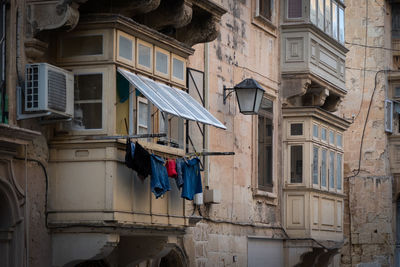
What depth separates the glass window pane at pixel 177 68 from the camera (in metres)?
14.5

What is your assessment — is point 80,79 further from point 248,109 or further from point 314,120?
point 314,120

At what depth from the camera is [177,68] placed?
14656 millimetres

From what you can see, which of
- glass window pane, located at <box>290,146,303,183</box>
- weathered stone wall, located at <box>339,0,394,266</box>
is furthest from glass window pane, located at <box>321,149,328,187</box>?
weathered stone wall, located at <box>339,0,394,266</box>

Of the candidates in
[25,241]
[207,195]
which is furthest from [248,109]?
[25,241]

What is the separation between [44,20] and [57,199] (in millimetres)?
2211

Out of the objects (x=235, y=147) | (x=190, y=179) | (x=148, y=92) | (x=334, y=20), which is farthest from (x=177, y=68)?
(x=334, y=20)

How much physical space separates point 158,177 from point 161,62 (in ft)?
6.14

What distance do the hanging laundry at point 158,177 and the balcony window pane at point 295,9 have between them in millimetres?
8197

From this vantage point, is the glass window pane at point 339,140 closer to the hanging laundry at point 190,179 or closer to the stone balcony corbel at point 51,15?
the hanging laundry at point 190,179

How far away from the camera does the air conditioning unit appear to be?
11.9m

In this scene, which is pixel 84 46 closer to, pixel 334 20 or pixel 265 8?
pixel 265 8

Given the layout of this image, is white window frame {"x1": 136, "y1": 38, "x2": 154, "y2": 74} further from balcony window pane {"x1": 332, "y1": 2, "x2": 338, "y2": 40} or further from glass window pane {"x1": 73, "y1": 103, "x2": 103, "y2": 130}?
balcony window pane {"x1": 332, "y1": 2, "x2": 338, "y2": 40}

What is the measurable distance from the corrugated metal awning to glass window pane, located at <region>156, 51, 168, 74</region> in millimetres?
260

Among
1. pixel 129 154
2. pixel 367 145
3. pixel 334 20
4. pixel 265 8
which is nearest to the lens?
pixel 129 154
